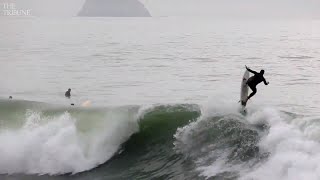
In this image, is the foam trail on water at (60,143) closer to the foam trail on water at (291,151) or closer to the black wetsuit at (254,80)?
the black wetsuit at (254,80)

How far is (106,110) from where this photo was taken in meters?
15.0

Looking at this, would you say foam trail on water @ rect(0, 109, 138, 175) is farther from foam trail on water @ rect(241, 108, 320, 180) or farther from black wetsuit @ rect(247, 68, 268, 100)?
foam trail on water @ rect(241, 108, 320, 180)

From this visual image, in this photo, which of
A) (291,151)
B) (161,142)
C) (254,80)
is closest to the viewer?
(291,151)

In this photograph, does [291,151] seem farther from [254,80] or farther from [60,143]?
[60,143]

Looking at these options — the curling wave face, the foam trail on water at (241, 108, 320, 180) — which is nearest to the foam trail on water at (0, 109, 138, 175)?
the curling wave face

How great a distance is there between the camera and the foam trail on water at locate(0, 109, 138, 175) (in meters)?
12.0

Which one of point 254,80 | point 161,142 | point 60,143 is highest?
point 254,80

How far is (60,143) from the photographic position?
41.6 feet

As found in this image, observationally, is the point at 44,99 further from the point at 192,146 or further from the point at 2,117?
the point at 192,146

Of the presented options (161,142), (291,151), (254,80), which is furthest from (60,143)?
(291,151)

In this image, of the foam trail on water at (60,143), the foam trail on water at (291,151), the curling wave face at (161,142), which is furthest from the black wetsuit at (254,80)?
the foam trail on water at (60,143)

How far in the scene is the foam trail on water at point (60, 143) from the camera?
12.0 m

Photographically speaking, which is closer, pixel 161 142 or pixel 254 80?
pixel 161 142

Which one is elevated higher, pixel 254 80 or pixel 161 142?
pixel 254 80
